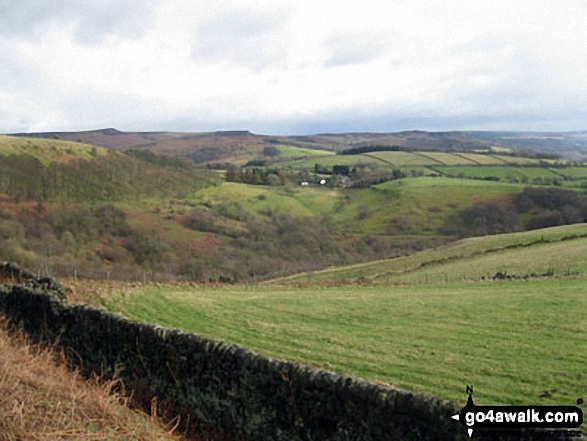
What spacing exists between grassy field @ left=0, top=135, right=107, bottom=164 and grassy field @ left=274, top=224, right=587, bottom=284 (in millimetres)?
75056

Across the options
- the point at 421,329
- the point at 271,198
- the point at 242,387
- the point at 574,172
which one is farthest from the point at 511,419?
the point at 574,172

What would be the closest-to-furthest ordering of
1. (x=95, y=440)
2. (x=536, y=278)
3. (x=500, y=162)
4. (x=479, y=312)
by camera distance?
1. (x=95, y=440)
2. (x=479, y=312)
3. (x=536, y=278)
4. (x=500, y=162)

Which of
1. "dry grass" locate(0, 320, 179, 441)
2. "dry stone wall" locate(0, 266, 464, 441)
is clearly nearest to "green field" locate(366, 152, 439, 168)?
"dry stone wall" locate(0, 266, 464, 441)

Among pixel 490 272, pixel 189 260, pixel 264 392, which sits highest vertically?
pixel 264 392

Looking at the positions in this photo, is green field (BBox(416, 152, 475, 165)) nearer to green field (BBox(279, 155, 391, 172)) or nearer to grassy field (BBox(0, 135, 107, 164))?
green field (BBox(279, 155, 391, 172))

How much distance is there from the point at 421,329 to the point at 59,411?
37.9 feet

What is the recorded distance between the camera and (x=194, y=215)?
91938mm

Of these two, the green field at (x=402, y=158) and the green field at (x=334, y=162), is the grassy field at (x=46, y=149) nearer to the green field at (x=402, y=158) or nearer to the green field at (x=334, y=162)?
the green field at (x=334, y=162)

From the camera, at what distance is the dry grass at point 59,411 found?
22.7 ft

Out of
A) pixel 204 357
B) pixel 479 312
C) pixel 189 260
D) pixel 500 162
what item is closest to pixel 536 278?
pixel 479 312

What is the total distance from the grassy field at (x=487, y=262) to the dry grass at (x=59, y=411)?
2447 cm

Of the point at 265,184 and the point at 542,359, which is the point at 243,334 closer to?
the point at 542,359

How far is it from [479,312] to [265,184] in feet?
376

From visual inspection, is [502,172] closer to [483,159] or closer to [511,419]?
[483,159]
